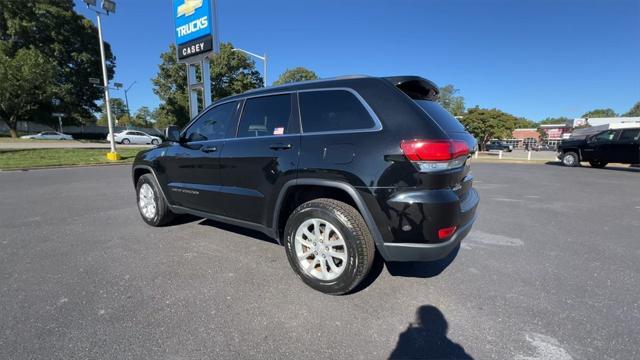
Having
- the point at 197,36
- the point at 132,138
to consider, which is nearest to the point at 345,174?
the point at 197,36

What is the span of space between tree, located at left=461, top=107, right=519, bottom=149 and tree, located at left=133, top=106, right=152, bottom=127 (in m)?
76.9

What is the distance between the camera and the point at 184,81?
34.8 meters

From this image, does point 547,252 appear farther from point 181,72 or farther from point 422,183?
point 181,72

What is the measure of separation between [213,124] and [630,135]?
607 inches

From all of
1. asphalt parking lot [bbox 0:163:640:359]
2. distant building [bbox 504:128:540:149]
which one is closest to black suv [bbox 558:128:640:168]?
asphalt parking lot [bbox 0:163:640:359]

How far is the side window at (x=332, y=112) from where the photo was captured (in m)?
2.52

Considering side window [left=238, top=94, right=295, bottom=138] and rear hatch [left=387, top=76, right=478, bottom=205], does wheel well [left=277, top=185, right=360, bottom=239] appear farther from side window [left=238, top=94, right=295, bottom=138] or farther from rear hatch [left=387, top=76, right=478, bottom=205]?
rear hatch [left=387, top=76, right=478, bottom=205]

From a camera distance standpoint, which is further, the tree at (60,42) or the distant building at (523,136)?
the distant building at (523,136)

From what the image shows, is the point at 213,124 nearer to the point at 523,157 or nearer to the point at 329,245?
the point at 329,245

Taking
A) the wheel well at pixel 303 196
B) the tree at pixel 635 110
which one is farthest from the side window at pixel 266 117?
the tree at pixel 635 110

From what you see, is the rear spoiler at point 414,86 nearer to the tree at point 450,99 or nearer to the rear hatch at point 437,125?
the rear hatch at point 437,125

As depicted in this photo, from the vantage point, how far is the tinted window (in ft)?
38.1

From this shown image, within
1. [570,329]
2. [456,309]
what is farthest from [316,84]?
[570,329]

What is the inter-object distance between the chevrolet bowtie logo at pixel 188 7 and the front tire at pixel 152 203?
8299 millimetres
